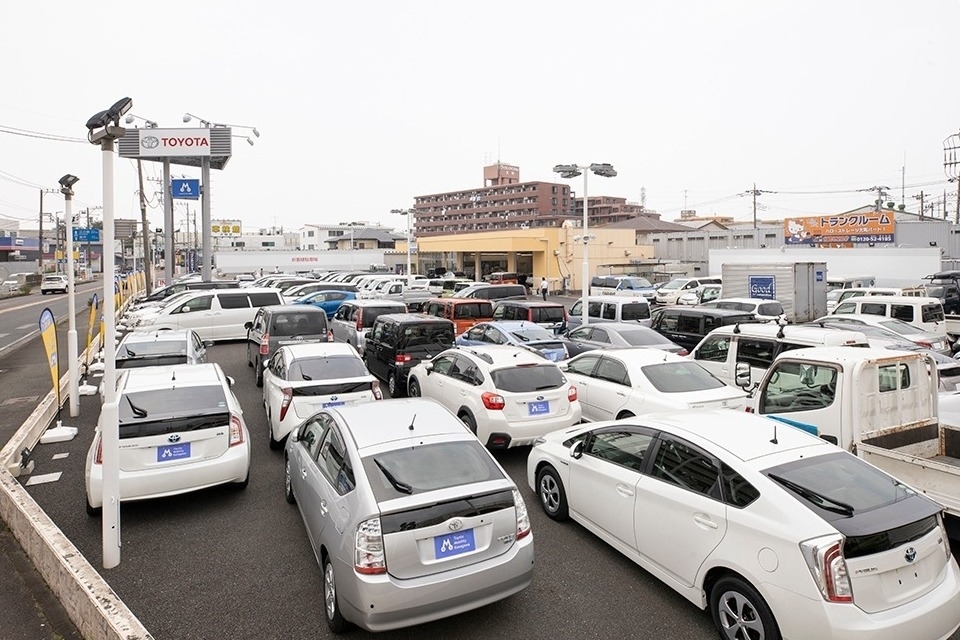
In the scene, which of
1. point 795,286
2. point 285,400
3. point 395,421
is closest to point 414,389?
point 285,400

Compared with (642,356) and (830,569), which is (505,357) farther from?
(830,569)

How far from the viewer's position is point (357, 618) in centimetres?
407

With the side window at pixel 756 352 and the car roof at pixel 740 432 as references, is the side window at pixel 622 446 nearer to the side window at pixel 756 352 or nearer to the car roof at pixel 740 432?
the car roof at pixel 740 432

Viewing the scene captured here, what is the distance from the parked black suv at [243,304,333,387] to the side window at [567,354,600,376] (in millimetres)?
5993

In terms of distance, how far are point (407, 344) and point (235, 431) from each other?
5.36 m

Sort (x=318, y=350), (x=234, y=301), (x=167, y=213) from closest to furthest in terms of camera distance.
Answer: (x=318, y=350) < (x=234, y=301) < (x=167, y=213)

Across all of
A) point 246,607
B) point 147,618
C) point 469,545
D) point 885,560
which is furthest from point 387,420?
point 885,560

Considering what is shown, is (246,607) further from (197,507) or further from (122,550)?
(197,507)

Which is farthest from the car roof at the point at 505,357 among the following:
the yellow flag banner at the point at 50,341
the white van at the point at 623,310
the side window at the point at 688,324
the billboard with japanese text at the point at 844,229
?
the billboard with japanese text at the point at 844,229

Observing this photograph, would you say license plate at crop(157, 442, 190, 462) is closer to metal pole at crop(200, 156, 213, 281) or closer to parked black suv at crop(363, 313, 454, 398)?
parked black suv at crop(363, 313, 454, 398)

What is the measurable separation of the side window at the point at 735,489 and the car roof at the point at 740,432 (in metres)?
0.16

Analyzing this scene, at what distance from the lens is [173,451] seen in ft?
20.8

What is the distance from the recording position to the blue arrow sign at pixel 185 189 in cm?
3528

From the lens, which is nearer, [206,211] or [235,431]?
[235,431]
